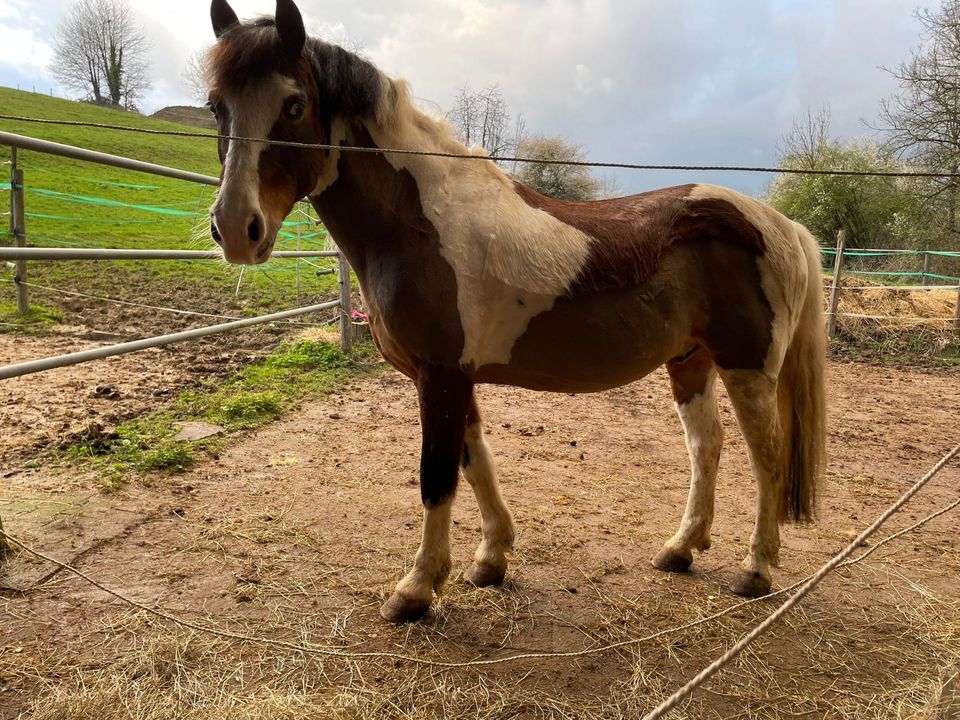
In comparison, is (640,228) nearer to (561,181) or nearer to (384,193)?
(384,193)

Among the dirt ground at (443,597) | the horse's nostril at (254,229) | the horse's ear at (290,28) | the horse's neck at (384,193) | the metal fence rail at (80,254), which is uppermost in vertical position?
the horse's ear at (290,28)

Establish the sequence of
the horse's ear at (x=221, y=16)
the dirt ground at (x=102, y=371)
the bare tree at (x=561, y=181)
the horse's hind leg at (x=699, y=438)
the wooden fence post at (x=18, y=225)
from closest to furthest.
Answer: the horse's ear at (x=221, y=16) < the horse's hind leg at (x=699, y=438) < the dirt ground at (x=102, y=371) < the wooden fence post at (x=18, y=225) < the bare tree at (x=561, y=181)

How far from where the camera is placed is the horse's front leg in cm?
205

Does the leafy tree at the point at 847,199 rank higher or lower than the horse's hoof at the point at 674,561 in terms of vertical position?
higher

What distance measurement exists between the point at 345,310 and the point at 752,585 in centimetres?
480

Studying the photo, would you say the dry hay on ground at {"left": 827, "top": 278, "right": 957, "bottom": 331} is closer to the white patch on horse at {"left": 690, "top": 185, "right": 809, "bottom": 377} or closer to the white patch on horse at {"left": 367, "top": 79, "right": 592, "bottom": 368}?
the white patch on horse at {"left": 690, "top": 185, "right": 809, "bottom": 377}

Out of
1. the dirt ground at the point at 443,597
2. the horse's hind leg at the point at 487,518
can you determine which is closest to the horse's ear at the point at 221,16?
the horse's hind leg at the point at 487,518

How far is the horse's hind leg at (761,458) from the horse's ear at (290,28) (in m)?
2.03

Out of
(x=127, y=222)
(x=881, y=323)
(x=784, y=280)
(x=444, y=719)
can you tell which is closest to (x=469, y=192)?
(x=784, y=280)

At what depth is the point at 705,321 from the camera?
234 centimetres

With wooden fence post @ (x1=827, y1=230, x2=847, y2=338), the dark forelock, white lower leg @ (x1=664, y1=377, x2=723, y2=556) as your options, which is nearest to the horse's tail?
white lower leg @ (x1=664, y1=377, x2=723, y2=556)

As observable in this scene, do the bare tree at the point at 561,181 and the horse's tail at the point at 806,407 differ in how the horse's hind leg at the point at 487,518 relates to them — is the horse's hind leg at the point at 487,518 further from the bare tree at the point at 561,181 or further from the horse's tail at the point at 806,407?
the bare tree at the point at 561,181

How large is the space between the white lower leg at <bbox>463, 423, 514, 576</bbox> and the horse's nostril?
1.18m

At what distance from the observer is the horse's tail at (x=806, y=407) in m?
2.56
